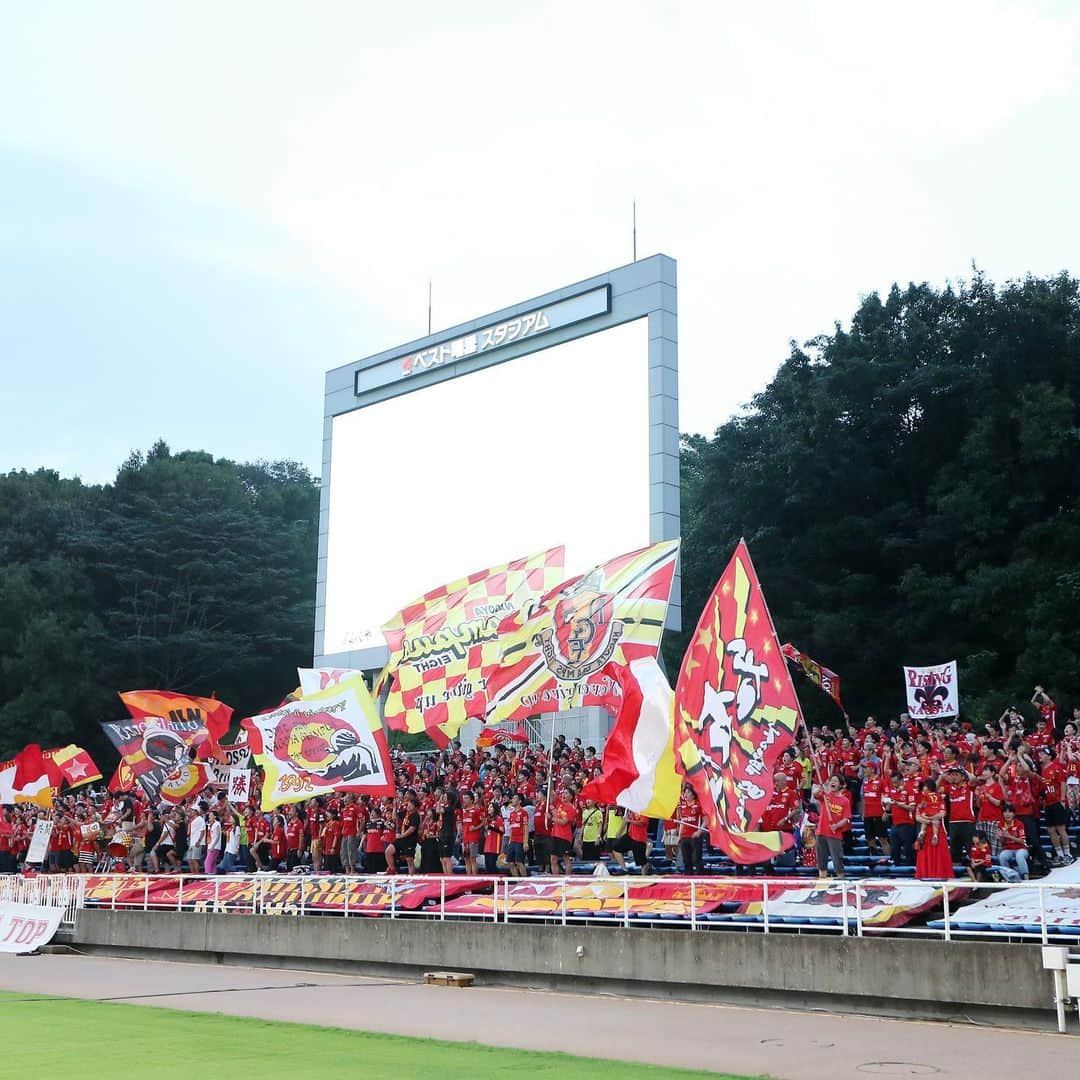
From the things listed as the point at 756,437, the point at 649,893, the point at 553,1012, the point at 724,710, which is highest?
the point at 756,437

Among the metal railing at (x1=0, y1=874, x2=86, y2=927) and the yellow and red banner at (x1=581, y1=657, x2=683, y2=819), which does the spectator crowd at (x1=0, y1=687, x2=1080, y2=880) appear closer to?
the yellow and red banner at (x1=581, y1=657, x2=683, y2=819)

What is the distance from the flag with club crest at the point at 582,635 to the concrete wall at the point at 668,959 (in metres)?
3.36

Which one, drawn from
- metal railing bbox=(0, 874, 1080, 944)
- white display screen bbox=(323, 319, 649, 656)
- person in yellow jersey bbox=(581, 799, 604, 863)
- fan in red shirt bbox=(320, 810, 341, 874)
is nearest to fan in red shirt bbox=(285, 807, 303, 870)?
fan in red shirt bbox=(320, 810, 341, 874)

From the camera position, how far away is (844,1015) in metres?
14.8

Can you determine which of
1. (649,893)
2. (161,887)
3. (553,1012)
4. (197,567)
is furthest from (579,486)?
(197,567)

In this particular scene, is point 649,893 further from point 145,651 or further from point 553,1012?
point 145,651

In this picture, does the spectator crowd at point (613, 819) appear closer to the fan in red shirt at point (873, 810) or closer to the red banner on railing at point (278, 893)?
the fan in red shirt at point (873, 810)

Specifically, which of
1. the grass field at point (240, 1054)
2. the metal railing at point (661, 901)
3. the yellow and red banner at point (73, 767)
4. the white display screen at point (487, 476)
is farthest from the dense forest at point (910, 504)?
the grass field at point (240, 1054)

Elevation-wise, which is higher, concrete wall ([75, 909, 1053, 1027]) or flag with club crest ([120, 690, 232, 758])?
flag with club crest ([120, 690, 232, 758])

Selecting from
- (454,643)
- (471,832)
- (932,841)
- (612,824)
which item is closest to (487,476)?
(454,643)

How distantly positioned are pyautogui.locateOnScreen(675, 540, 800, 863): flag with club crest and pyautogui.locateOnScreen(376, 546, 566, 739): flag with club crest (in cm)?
606

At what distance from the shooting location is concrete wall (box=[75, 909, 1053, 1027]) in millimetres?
13703

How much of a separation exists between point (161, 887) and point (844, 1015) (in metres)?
15.1

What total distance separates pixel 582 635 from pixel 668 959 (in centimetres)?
481
